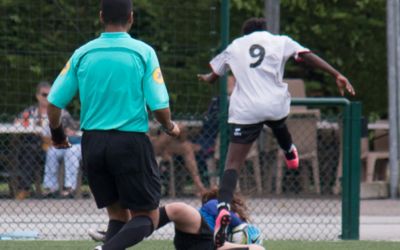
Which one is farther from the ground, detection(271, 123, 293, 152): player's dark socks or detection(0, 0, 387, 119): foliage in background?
detection(0, 0, 387, 119): foliage in background

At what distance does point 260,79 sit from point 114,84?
2.99 m

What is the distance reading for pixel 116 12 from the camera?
711cm

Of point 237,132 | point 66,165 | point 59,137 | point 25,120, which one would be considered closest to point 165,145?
point 66,165

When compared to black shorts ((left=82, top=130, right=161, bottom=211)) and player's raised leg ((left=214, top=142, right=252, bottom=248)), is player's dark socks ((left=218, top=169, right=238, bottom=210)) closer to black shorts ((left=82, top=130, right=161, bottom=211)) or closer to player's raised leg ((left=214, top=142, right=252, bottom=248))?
player's raised leg ((left=214, top=142, right=252, bottom=248))

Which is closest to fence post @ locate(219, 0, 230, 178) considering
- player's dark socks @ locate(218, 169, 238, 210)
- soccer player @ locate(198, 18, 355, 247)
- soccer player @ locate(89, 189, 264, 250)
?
soccer player @ locate(198, 18, 355, 247)

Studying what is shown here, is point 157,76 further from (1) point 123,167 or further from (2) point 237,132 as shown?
(2) point 237,132

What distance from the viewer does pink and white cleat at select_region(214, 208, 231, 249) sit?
8477 mm

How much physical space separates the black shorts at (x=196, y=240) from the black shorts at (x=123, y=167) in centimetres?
102

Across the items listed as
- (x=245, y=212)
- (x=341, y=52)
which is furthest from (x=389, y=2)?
(x=245, y=212)

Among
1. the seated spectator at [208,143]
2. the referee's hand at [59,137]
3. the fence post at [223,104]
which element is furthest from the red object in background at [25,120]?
the referee's hand at [59,137]

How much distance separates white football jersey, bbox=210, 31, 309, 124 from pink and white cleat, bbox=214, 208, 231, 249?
104 centimetres

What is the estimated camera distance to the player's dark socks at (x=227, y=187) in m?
9.28

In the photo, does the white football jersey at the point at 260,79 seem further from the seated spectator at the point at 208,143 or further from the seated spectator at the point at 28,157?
the seated spectator at the point at 28,157

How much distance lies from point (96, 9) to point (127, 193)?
565cm
